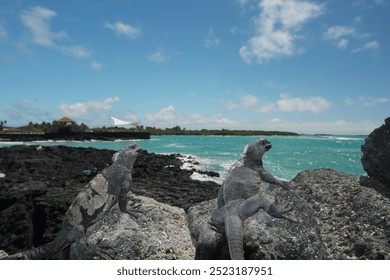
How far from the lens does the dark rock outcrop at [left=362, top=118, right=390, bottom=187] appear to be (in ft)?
24.4

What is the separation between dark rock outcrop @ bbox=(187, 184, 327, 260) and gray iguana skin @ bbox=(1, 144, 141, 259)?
46.2 inches

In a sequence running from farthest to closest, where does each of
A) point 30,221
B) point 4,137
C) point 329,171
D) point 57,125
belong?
point 57,125, point 4,137, point 30,221, point 329,171

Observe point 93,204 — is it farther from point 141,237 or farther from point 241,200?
point 241,200

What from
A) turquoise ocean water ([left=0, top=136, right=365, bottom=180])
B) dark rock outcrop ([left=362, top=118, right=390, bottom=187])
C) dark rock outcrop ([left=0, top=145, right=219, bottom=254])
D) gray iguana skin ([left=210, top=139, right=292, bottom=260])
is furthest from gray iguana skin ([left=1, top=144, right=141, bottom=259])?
→ turquoise ocean water ([left=0, top=136, right=365, bottom=180])

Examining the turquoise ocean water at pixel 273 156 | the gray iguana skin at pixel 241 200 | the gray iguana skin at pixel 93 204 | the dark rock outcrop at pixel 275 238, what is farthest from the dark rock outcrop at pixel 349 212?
the turquoise ocean water at pixel 273 156

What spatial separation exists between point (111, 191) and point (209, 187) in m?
14.5

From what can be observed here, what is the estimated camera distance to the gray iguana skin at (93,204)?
14.1ft

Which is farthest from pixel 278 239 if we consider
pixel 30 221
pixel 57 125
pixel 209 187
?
pixel 57 125

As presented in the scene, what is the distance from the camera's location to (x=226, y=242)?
455 cm

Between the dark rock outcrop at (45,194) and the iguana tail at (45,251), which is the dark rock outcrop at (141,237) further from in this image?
the dark rock outcrop at (45,194)

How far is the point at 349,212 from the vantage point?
6.34 m

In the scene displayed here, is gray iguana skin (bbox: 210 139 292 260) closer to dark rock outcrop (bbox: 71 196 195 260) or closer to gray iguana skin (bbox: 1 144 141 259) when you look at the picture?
dark rock outcrop (bbox: 71 196 195 260)

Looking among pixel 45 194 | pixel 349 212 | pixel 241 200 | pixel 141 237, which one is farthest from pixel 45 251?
pixel 45 194
